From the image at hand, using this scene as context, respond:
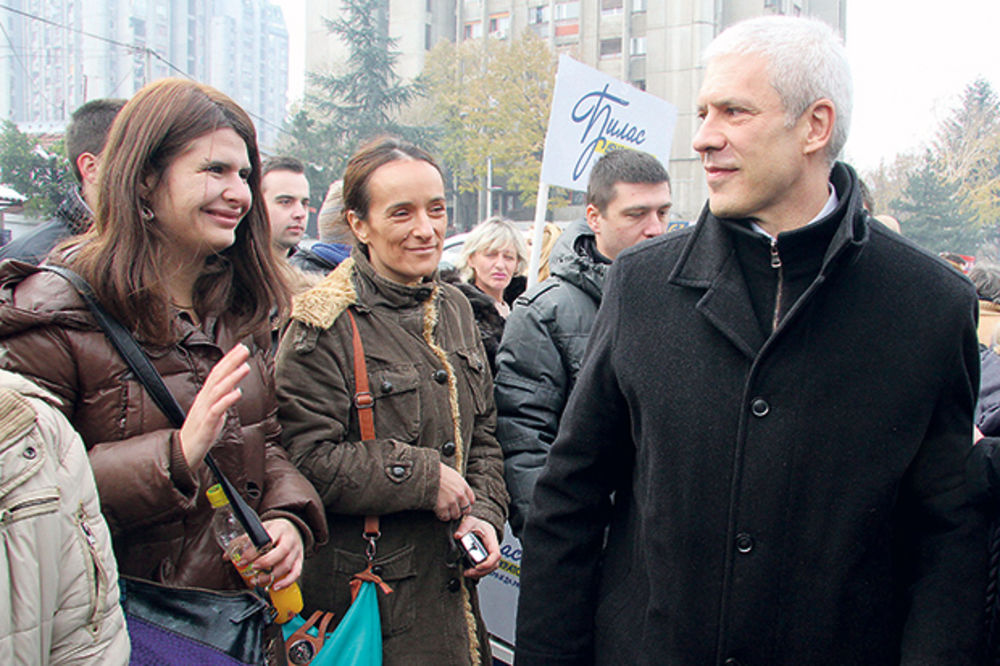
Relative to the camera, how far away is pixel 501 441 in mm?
2812

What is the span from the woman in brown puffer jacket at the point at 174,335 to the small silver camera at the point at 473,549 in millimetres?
465

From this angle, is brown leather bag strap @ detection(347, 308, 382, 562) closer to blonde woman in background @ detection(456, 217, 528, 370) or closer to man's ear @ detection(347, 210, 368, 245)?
man's ear @ detection(347, 210, 368, 245)

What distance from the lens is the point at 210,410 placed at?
5.70ft

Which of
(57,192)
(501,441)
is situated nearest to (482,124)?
(57,192)

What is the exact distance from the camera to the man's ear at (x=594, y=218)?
130 inches

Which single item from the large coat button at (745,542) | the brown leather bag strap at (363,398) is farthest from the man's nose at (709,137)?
the brown leather bag strap at (363,398)

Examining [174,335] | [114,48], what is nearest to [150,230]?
[174,335]

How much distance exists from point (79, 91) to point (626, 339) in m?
103

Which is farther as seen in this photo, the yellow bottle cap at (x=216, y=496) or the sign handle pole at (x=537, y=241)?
the sign handle pole at (x=537, y=241)

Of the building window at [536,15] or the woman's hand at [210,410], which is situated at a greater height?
the building window at [536,15]

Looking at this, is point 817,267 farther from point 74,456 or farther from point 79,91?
point 79,91

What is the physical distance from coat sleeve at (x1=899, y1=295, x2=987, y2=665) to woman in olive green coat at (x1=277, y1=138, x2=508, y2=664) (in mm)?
1221

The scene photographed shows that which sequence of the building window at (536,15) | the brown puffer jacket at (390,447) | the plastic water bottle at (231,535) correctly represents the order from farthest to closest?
the building window at (536,15) < the brown puffer jacket at (390,447) < the plastic water bottle at (231,535)

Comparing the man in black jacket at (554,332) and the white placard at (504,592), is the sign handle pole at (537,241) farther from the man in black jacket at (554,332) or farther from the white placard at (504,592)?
the white placard at (504,592)
